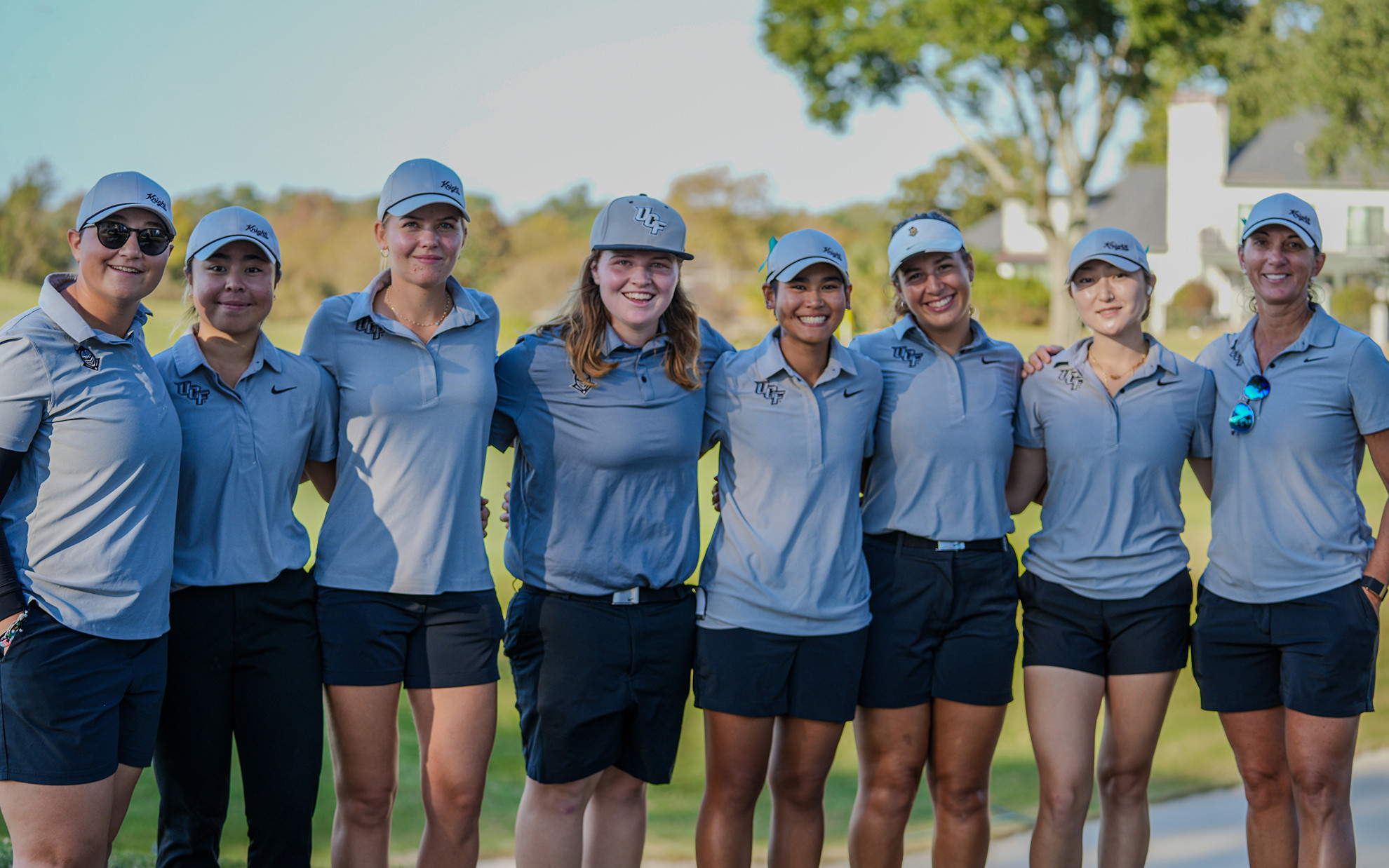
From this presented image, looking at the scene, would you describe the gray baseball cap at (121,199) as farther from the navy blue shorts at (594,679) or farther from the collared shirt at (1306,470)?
the collared shirt at (1306,470)

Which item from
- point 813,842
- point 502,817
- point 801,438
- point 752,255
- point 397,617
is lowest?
point 502,817

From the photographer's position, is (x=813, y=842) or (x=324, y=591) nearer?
(x=324, y=591)

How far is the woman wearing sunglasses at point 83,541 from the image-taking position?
3.08 meters

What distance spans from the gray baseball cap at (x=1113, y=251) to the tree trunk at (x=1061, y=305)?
1399cm

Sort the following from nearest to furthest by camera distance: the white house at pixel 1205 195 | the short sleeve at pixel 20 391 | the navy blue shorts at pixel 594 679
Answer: the short sleeve at pixel 20 391 → the navy blue shorts at pixel 594 679 → the white house at pixel 1205 195

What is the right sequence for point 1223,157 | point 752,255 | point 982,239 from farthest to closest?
point 982,239
point 1223,157
point 752,255

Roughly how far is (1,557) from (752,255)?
27391 mm

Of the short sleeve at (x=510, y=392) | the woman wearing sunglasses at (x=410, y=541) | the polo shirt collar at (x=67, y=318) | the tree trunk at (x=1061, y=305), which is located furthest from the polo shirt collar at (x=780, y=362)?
the tree trunk at (x=1061, y=305)

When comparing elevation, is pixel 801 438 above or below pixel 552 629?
above

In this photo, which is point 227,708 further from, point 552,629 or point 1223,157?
point 1223,157

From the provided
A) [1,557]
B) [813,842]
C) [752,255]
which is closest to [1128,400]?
[813,842]

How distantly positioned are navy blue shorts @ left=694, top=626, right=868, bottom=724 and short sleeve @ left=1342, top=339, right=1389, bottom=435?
1.71 metres

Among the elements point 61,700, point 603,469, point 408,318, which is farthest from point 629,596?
point 61,700

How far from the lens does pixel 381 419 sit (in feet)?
12.0
